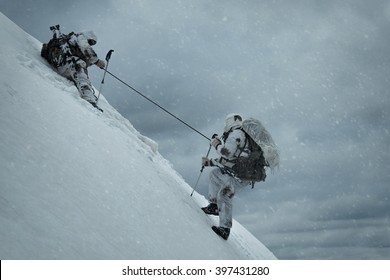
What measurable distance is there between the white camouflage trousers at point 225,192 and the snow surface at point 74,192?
0.40m

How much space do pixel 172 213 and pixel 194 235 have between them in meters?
0.50

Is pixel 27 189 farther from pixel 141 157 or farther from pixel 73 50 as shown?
pixel 73 50

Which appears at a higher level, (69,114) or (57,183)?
(69,114)

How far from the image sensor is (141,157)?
704 centimetres

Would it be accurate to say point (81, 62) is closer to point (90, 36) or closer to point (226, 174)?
point (90, 36)

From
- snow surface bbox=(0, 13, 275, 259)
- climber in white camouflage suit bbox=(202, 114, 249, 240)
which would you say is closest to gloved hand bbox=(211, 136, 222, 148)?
climber in white camouflage suit bbox=(202, 114, 249, 240)

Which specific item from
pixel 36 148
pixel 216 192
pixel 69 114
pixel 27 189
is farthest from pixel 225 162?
pixel 27 189

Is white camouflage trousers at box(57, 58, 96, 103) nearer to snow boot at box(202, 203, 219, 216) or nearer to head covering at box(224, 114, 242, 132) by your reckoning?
head covering at box(224, 114, 242, 132)

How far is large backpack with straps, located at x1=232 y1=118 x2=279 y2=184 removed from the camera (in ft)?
21.6

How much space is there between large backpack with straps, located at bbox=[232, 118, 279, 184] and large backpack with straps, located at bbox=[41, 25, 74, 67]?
5.23m

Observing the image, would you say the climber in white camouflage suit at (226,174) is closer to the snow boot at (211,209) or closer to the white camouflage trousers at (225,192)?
the white camouflage trousers at (225,192)

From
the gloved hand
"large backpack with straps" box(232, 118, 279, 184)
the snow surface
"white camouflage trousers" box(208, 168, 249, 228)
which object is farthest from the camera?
the gloved hand

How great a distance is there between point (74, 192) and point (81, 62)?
236 inches
